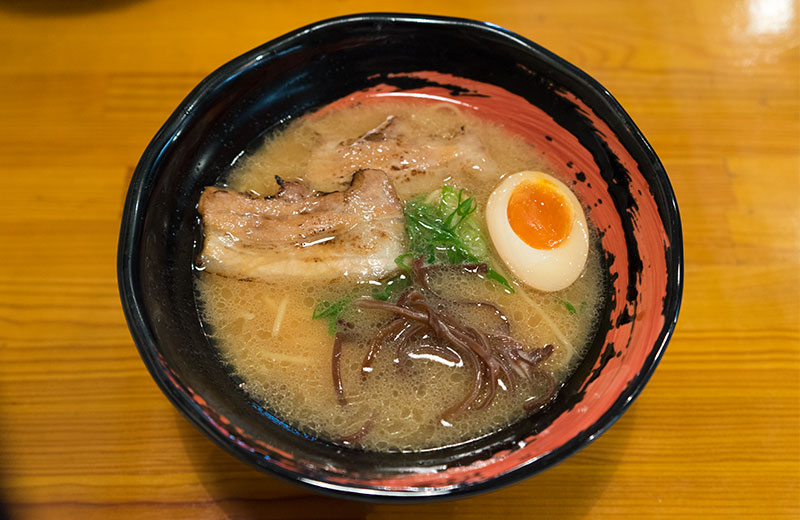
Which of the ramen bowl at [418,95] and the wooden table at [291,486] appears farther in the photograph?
the wooden table at [291,486]

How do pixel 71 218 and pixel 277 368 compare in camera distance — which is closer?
pixel 277 368

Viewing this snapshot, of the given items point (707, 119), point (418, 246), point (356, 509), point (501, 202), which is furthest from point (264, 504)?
point (707, 119)

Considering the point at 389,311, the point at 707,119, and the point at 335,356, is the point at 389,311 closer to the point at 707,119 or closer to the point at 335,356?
the point at 335,356

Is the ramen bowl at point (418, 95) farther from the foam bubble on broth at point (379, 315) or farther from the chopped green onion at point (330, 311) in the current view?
the chopped green onion at point (330, 311)

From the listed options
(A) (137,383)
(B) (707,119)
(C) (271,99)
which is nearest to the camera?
(A) (137,383)

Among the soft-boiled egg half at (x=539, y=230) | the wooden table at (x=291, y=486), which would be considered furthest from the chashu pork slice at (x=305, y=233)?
the wooden table at (x=291, y=486)

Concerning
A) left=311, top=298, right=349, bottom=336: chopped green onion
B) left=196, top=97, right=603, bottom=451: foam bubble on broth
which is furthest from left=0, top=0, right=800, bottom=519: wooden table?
left=311, top=298, right=349, bottom=336: chopped green onion
